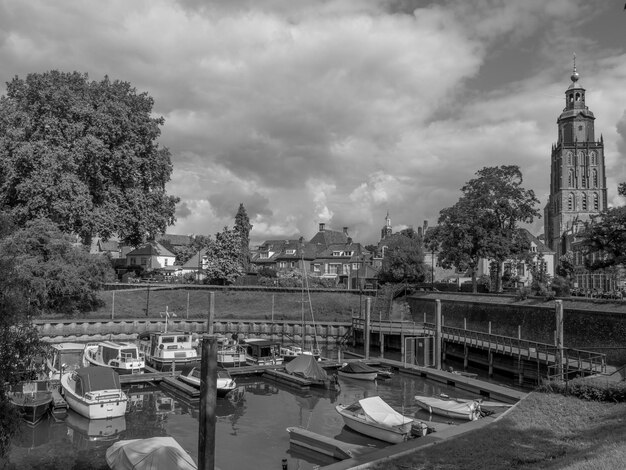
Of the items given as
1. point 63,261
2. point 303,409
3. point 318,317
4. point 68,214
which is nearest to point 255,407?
point 303,409

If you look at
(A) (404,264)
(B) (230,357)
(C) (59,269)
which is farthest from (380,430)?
(A) (404,264)

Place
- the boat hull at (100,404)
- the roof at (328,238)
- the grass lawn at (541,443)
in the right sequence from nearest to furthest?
the grass lawn at (541,443) → the boat hull at (100,404) → the roof at (328,238)

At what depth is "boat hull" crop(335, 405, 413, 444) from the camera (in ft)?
63.5

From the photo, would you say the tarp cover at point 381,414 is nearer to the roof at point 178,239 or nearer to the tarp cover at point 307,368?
the tarp cover at point 307,368

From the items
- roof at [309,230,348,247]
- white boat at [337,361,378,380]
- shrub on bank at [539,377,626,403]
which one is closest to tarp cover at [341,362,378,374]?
white boat at [337,361,378,380]

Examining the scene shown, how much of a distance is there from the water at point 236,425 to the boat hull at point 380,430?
28 cm

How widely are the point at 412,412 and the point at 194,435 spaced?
A: 1019cm

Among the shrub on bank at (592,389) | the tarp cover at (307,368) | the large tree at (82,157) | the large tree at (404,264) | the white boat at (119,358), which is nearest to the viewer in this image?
the shrub on bank at (592,389)

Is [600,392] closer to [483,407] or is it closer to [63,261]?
[483,407]

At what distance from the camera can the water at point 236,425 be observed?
60.8 feet

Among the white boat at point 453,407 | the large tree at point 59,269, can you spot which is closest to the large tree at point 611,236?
the white boat at point 453,407

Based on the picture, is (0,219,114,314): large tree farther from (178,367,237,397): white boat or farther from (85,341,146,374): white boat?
(178,367,237,397): white boat

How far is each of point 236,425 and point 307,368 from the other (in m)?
8.21

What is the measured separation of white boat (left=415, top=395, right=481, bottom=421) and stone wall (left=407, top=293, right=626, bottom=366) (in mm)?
7194
